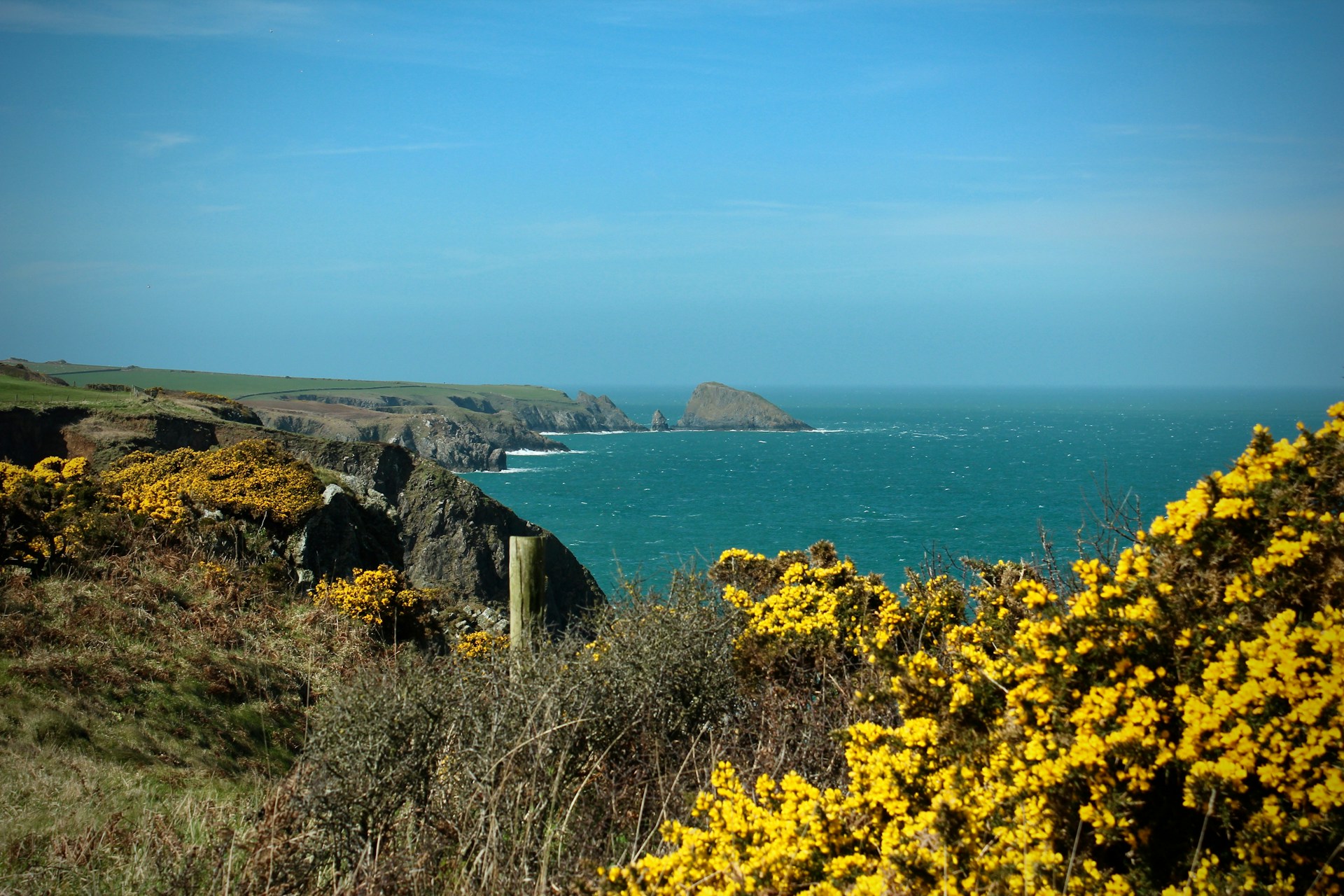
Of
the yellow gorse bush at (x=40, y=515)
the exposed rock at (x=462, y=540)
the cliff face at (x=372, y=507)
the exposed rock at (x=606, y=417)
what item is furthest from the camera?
the exposed rock at (x=606, y=417)

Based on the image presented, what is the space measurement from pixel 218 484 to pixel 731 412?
153 m

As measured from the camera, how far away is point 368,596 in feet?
40.3

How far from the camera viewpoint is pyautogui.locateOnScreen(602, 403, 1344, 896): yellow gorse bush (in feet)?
9.07

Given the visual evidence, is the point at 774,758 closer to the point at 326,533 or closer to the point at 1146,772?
the point at 1146,772

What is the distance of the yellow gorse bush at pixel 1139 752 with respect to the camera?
276cm

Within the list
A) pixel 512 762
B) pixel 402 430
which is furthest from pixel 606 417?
pixel 512 762

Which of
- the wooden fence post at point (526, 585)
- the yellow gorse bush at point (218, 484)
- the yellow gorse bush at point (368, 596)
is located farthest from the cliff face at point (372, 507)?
the yellow gorse bush at point (368, 596)

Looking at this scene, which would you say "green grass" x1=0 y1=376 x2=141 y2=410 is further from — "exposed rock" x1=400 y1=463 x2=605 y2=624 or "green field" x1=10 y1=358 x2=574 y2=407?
"green field" x1=10 y1=358 x2=574 y2=407

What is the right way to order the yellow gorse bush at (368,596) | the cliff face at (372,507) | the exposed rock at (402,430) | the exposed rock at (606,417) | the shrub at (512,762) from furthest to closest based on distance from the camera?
the exposed rock at (606,417) → the exposed rock at (402,430) → the cliff face at (372,507) → the yellow gorse bush at (368,596) → the shrub at (512,762)

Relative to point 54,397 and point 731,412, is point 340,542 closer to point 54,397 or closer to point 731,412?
point 54,397

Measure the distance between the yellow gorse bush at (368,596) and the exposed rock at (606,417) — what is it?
14584 centimetres

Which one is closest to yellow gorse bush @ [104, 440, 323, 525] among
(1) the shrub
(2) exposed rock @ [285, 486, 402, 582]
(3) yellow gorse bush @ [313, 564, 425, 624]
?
(2) exposed rock @ [285, 486, 402, 582]

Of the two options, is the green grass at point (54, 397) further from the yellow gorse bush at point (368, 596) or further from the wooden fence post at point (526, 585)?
the wooden fence post at point (526, 585)

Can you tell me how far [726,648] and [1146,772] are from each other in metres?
4.05
